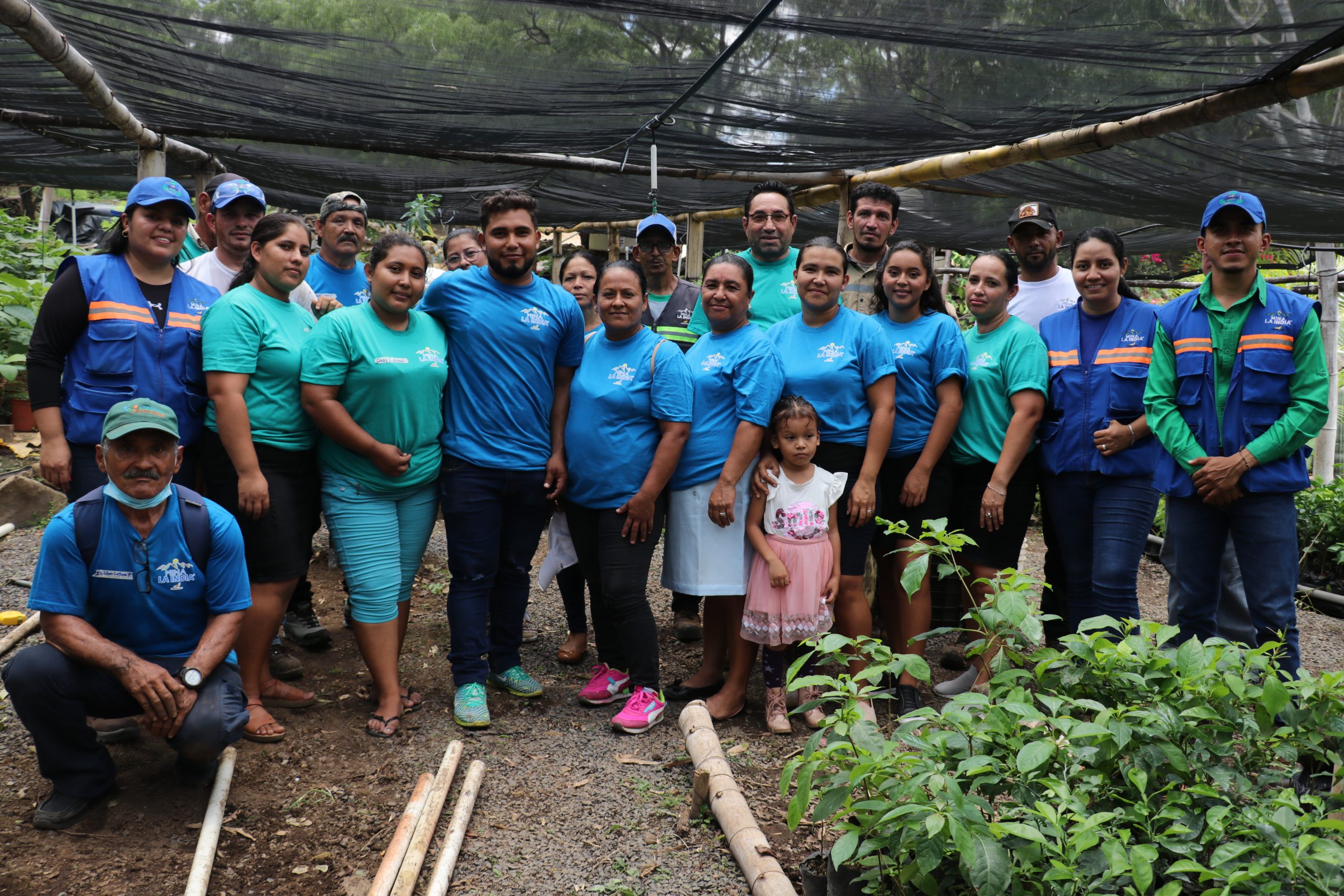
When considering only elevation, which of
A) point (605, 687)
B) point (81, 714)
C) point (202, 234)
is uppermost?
point (202, 234)

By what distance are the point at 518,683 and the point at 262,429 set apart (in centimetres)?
153

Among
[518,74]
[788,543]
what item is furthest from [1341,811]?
[518,74]

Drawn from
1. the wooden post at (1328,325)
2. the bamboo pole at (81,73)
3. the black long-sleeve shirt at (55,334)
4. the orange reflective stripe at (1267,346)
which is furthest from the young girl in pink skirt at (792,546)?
the wooden post at (1328,325)

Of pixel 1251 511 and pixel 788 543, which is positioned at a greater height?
pixel 1251 511

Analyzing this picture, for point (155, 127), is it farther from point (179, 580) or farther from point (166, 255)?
point (179, 580)

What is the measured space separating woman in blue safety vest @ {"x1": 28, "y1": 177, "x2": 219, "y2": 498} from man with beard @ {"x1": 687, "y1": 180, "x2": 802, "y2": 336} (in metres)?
2.18

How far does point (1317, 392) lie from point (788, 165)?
145 inches

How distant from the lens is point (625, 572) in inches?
159

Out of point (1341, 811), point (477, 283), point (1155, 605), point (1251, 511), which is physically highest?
point (477, 283)

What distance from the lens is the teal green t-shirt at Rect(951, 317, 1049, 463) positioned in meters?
4.17

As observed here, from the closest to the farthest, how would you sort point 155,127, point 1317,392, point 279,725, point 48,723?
point 48,723 → point 1317,392 → point 279,725 → point 155,127

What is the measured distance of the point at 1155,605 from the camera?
673cm

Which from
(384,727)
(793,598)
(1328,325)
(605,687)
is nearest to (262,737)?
(384,727)

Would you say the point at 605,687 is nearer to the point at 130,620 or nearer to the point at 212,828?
the point at 212,828
